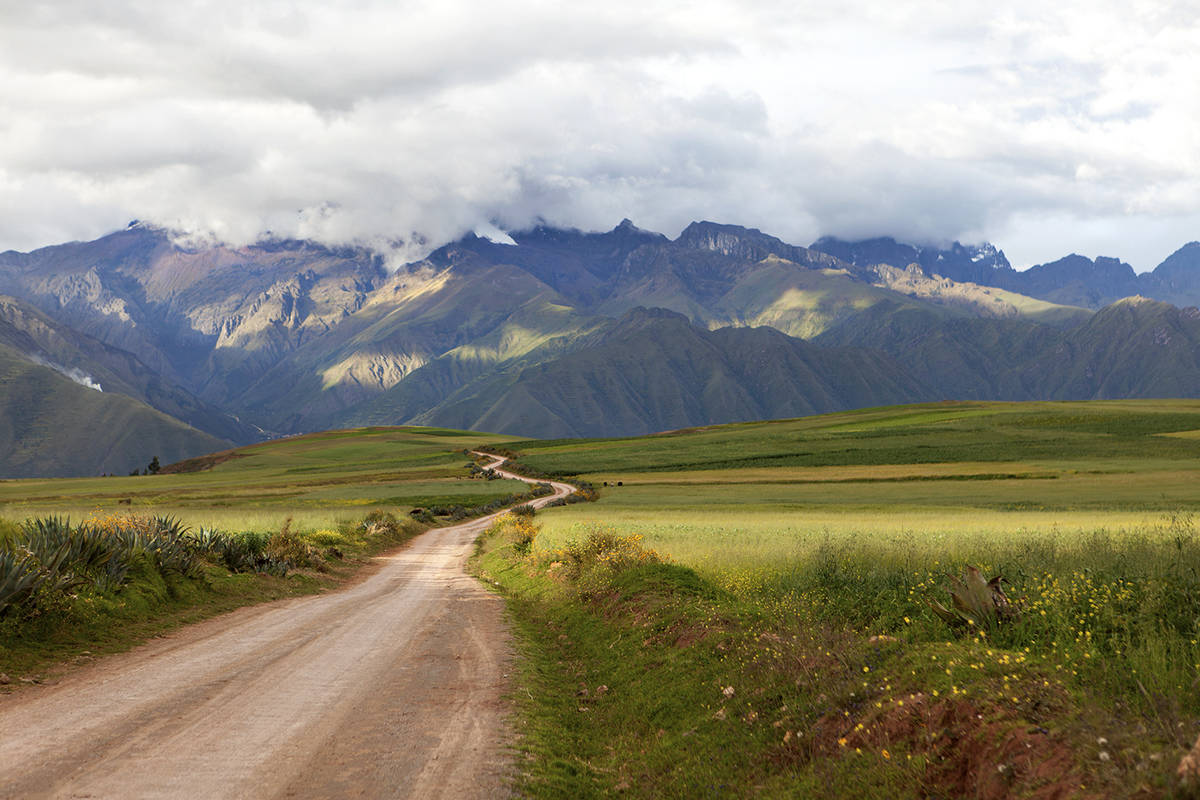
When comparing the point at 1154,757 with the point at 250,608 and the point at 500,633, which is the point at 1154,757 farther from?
the point at 250,608

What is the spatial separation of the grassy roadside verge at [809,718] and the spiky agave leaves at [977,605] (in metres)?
0.66

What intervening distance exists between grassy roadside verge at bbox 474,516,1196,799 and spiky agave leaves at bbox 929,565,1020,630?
664mm

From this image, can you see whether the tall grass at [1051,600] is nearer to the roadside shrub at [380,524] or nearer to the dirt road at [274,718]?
the dirt road at [274,718]

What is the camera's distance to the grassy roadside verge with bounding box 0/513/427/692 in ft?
44.8

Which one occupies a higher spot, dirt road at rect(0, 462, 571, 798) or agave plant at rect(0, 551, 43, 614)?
agave plant at rect(0, 551, 43, 614)

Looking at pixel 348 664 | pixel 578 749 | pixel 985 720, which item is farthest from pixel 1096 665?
pixel 348 664

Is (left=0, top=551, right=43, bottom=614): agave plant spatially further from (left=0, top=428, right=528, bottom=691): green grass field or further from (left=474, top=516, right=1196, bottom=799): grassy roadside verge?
(left=474, top=516, right=1196, bottom=799): grassy roadside verge

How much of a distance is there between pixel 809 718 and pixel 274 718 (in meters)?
7.01

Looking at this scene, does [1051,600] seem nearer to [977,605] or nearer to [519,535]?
[977,605]

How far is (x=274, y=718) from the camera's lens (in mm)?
10516

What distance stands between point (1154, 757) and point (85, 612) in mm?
18079

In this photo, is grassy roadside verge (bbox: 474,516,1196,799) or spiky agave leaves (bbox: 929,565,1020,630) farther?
spiky agave leaves (bbox: 929,565,1020,630)

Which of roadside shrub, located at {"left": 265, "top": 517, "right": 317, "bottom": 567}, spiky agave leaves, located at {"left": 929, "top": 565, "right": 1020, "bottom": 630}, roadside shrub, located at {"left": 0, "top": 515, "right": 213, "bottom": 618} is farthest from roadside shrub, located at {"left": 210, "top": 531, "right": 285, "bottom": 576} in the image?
spiky agave leaves, located at {"left": 929, "top": 565, "right": 1020, "bottom": 630}

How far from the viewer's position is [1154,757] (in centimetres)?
580
